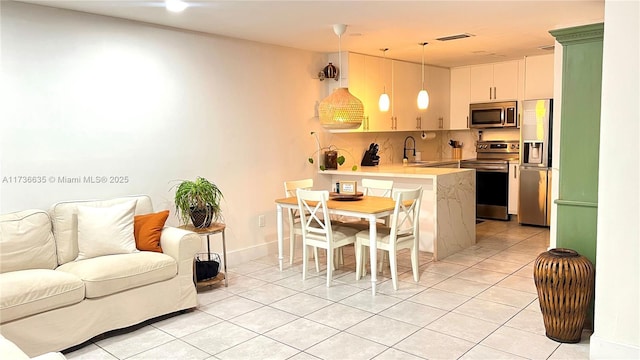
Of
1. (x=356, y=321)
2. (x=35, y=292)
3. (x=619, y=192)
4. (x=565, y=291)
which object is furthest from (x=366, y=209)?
(x=35, y=292)

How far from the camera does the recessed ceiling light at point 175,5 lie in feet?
11.8

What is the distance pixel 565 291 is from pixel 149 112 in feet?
12.1

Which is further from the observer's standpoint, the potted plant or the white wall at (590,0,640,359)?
the potted plant

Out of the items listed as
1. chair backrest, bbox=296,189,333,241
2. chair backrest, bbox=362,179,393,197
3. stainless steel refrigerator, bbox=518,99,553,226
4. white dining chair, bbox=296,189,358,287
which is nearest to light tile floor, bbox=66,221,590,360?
white dining chair, bbox=296,189,358,287

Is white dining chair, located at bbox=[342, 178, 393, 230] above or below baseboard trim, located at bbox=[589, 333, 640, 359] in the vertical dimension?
above

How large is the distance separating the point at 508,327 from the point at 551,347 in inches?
14.0

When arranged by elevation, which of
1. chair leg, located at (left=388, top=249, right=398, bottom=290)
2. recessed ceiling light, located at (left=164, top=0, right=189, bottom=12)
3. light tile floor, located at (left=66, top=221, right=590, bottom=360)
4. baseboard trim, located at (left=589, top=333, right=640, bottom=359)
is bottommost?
light tile floor, located at (left=66, top=221, right=590, bottom=360)

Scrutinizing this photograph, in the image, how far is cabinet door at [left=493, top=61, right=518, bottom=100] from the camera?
7016 millimetres

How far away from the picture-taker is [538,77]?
21.7ft

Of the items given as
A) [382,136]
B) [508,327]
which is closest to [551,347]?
[508,327]

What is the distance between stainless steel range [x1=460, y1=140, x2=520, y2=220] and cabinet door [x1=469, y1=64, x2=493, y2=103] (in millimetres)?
714

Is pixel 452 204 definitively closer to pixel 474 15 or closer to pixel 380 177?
pixel 380 177

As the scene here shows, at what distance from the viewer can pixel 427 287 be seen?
13.9 ft

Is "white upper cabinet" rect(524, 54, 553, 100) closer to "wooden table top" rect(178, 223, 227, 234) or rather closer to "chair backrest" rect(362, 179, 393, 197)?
"chair backrest" rect(362, 179, 393, 197)
